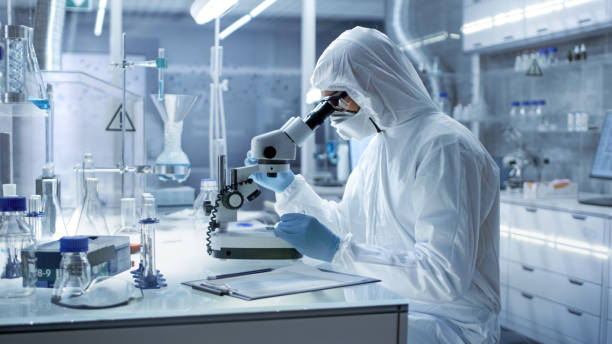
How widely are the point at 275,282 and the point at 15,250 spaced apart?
0.60 metres

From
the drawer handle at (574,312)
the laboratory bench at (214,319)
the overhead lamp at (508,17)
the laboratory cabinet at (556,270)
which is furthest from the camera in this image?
the overhead lamp at (508,17)

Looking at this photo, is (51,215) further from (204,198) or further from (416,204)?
(416,204)

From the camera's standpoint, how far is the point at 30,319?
1059mm

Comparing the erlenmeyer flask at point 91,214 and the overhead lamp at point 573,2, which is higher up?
the overhead lamp at point 573,2

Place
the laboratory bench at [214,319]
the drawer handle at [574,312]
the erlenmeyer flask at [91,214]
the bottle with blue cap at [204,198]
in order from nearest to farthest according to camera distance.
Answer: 1. the laboratory bench at [214,319]
2. the erlenmeyer flask at [91,214]
3. the bottle with blue cap at [204,198]
4. the drawer handle at [574,312]

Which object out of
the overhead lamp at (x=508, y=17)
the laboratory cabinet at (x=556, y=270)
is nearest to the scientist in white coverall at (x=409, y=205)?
the laboratory cabinet at (x=556, y=270)

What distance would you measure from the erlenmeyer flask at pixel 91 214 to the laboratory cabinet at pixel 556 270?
2.25 meters

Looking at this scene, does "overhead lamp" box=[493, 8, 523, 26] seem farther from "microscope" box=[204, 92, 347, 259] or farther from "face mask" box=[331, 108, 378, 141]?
"microscope" box=[204, 92, 347, 259]

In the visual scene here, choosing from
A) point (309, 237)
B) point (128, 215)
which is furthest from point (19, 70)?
point (309, 237)

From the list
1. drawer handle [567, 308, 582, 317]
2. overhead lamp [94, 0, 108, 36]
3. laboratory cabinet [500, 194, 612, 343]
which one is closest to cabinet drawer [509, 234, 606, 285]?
laboratory cabinet [500, 194, 612, 343]

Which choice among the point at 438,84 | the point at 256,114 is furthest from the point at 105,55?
the point at 438,84

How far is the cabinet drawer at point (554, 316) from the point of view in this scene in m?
2.82

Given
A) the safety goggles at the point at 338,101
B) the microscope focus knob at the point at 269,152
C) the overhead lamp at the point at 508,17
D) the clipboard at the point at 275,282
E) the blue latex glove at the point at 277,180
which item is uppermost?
the overhead lamp at the point at 508,17

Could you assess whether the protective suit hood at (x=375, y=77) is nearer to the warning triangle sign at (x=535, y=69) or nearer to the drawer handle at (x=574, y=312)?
the drawer handle at (x=574, y=312)
